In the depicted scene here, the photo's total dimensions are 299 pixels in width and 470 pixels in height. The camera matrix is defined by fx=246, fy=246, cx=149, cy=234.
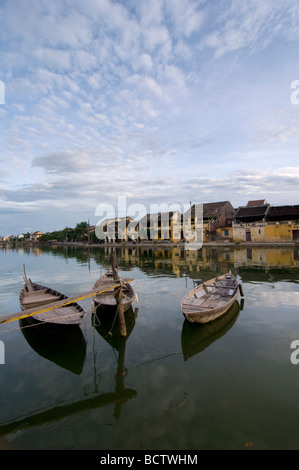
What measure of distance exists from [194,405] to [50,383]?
150 inches

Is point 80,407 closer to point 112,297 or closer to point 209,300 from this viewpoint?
point 112,297

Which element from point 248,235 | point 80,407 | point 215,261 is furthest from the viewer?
point 248,235

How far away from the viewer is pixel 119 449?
4445 mm

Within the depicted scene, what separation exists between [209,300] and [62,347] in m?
6.26

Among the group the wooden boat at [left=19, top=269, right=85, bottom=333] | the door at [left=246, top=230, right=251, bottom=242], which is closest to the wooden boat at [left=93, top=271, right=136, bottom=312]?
the wooden boat at [left=19, top=269, right=85, bottom=333]

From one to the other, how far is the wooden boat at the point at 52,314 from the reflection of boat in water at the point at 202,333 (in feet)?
12.3

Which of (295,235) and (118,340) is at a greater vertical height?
(295,235)

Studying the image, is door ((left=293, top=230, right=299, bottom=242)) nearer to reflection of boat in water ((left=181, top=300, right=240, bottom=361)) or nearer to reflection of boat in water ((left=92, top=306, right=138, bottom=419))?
reflection of boat in water ((left=181, top=300, right=240, bottom=361))

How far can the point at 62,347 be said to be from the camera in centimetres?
857

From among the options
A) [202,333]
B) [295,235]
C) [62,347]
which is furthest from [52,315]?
Result: [295,235]

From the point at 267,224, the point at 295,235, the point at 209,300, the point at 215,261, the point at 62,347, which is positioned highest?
the point at 267,224

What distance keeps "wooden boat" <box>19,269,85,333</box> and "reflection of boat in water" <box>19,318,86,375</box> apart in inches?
→ 17.5

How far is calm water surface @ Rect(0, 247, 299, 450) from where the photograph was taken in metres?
4.70

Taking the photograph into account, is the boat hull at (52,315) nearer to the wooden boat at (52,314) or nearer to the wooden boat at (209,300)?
the wooden boat at (52,314)
